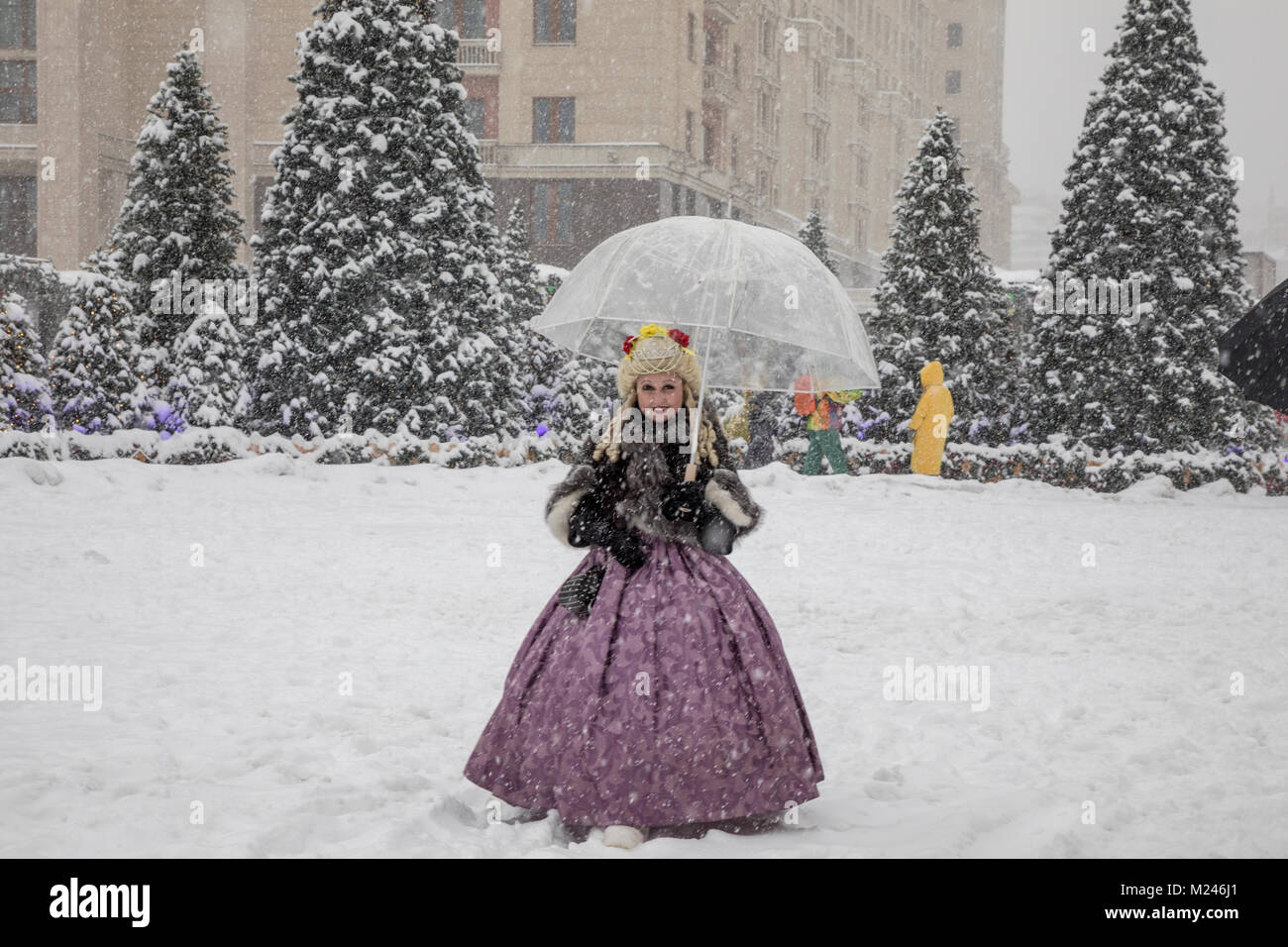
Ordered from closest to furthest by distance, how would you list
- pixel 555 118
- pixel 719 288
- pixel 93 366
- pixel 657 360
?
1. pixel 657 360
2. pixel 719 288
3. pixel 93 366
4. pixel 555 118

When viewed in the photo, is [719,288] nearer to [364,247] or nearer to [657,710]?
[657,710]

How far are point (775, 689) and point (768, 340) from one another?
1.64m

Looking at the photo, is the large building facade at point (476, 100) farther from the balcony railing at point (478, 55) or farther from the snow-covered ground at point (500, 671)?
the snow-covered ground at point (500, 671)

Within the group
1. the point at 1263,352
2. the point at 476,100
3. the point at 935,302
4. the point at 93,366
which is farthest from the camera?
the point at 476,100

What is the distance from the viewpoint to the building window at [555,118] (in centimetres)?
3953

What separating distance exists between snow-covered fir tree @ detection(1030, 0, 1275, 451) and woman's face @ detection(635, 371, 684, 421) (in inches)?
682

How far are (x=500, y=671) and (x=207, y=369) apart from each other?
1619cm

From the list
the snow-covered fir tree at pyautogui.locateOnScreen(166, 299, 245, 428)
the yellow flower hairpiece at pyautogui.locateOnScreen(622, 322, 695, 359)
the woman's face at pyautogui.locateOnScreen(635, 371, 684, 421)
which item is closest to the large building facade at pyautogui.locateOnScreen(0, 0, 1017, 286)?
the snow-covered fir tree at pyautogui.locateOnScreen(166, 299, 245, 428)

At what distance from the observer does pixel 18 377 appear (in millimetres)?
18109

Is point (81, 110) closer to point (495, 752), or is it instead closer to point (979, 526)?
point (979, 526)

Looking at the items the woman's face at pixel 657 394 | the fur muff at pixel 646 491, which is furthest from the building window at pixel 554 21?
the fur muff at pixel 646 491

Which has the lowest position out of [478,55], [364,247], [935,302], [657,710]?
[657,710]

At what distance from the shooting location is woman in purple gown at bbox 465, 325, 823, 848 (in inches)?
166

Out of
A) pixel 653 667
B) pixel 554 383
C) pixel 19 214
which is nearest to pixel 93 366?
pixel 554 383
